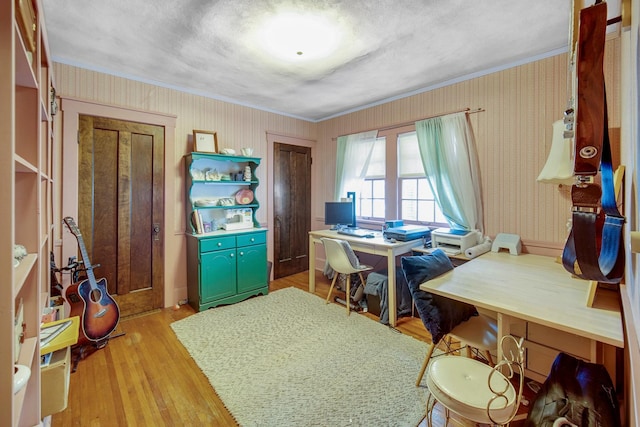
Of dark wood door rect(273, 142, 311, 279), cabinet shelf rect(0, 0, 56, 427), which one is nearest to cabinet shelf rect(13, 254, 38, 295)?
cabinet shelf rect(0, 0, 56, 427)

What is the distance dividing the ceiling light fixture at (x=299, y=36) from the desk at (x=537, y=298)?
78.0 inches

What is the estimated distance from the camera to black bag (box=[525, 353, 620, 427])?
1047 mm

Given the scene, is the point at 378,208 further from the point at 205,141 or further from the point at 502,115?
the point at 205,141

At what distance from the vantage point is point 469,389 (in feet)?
4.01

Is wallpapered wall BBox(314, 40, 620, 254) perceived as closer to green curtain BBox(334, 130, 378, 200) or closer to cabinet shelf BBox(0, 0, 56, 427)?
green curtain BBox(334, 130, 378, 200)

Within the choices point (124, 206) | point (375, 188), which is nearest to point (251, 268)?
point (124, 206)

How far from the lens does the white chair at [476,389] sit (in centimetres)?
112

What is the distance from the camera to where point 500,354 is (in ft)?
4.53

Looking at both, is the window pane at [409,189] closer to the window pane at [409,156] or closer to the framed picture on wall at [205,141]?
the window pane at [409,156]

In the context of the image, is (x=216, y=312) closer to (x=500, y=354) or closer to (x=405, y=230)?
(x=405, y=230)

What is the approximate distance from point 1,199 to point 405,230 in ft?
9.65

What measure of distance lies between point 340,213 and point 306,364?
2.10 metres

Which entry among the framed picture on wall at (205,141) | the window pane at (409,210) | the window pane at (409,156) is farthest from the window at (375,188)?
the framed picture on wall at (205,141)

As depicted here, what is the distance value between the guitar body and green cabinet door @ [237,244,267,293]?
1.30 meters
